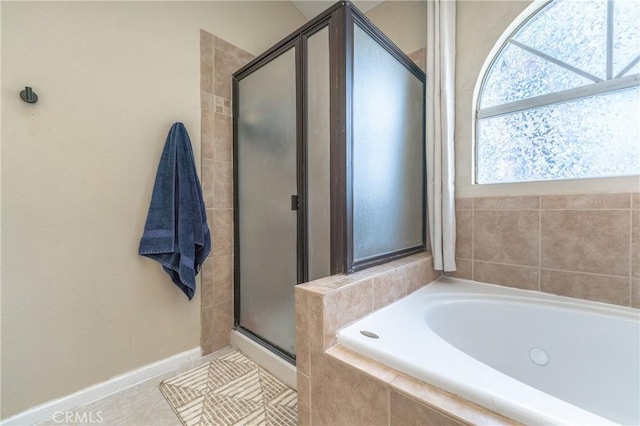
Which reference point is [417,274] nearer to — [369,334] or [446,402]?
[369,334]

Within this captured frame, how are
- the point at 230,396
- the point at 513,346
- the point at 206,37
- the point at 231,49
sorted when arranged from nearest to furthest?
the point at 513,346
the point at 230,396
the point at 206,37
the point at 231,49

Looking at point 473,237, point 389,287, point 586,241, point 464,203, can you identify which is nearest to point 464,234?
point 473,237

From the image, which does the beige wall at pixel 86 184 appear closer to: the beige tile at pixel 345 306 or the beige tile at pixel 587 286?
→ the beige tile at pixel 345 306

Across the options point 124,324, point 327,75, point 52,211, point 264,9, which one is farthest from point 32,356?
point 264,9

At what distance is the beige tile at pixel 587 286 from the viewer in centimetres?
110

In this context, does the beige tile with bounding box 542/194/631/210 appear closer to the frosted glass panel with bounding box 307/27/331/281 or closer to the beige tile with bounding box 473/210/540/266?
the beige tile with bounding box 473/210/540/266

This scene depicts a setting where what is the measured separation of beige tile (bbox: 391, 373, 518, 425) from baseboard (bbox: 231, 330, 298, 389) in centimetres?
81

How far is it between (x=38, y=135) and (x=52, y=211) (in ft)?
1.08

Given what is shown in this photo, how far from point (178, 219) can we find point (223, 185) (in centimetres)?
40

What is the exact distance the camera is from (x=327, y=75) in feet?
3.60

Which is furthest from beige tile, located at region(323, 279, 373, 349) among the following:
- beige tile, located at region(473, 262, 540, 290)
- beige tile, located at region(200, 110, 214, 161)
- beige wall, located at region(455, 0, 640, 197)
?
beige tile, located at region(200, 110, 214, 161)

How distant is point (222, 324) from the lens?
165 centimetres

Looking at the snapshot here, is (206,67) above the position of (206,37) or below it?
below

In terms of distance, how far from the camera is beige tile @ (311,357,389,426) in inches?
26.2
